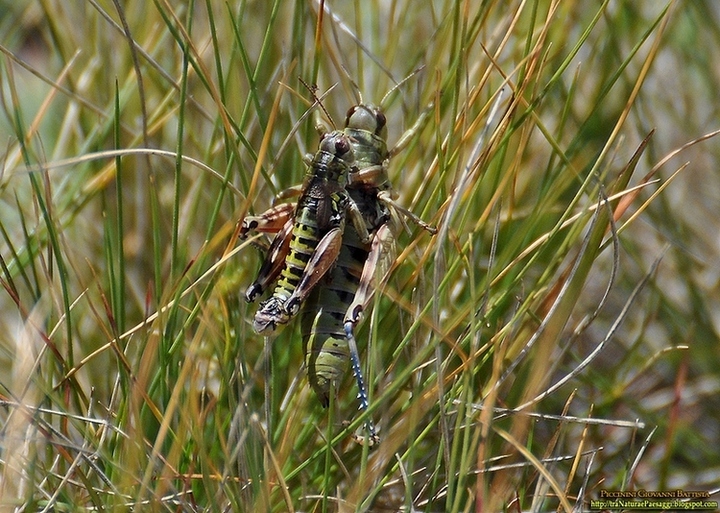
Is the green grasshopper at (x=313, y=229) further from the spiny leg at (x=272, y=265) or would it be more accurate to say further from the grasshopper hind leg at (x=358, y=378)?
the grasshopper hind leg at (x=358, y=378)

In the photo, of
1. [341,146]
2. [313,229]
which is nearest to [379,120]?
[341,146]

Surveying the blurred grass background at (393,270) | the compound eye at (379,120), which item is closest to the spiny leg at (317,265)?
the blurred grass background at (393,270)

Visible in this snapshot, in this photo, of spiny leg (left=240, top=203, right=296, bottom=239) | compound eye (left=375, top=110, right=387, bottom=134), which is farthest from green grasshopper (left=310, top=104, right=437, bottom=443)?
spiny leg (left=240, top=203, right=296, bottom=239)

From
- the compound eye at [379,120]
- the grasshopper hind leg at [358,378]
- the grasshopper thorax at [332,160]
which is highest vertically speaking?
the compound eye at [379,120]

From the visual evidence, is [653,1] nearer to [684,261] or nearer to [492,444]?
[684,261]

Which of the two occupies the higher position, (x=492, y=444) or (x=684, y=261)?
(x=684, y=261)

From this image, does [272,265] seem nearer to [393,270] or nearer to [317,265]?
[317,265]

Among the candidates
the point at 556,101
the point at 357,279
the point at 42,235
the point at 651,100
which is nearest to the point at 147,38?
the point at 42,235
